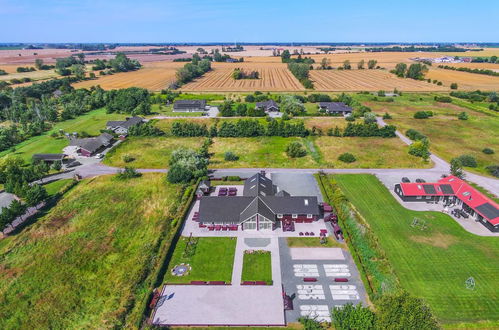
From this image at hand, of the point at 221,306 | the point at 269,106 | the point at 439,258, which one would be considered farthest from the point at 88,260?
the point at 269,106

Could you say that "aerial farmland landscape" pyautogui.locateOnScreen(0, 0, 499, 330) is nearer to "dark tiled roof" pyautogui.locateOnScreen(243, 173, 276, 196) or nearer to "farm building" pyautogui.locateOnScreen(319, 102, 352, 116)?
"dark tiled roof" pyautogui.locateOnScreen(243, 173, 276, 196)

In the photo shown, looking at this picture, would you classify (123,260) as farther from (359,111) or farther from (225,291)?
(359,111)

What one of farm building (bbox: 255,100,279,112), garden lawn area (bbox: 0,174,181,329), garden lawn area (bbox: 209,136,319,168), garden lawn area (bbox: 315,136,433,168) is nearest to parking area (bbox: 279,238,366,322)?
garden lawn area (bbox: 0,174,181,329)

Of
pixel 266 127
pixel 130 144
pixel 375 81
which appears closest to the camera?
pixel 130 144

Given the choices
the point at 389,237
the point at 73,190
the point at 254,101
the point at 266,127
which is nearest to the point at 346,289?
the point at 389,237

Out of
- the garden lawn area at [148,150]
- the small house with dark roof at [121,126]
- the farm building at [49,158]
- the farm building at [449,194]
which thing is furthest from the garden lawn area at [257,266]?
the small house with dark roof at [121,126]

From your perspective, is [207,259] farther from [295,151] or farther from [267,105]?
[267,105]

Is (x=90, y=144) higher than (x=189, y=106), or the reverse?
(x=189, y=106)
